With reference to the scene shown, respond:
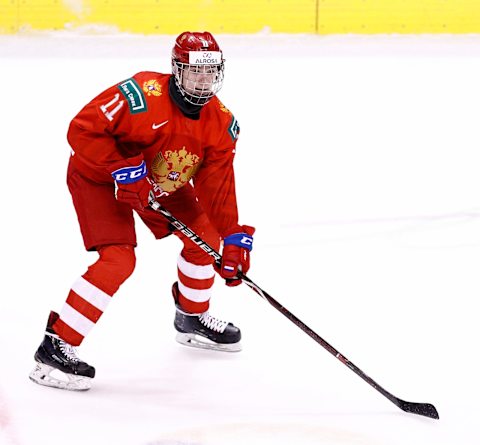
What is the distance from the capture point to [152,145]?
308cm

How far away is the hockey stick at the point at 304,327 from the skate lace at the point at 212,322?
0.97 feet

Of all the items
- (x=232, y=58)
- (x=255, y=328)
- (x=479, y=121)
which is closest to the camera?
(x=255, y=328)

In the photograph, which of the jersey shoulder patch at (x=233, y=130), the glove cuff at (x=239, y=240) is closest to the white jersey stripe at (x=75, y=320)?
the glove cuff at (x=239, y=240)

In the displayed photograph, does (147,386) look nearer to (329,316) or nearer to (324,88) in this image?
(329,316)

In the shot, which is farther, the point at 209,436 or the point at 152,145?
the point at 152,145

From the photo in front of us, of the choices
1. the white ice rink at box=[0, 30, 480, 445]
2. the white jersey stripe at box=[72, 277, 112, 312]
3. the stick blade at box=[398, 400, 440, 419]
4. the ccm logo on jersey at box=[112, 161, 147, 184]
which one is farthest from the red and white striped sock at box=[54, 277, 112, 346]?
the stick blade at box=[398, 400, 440, 419]

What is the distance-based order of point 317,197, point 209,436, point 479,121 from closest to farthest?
point 209,436 < point 317,197 < point 479,121

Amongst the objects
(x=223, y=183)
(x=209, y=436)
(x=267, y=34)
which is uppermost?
(x=267, y=34)

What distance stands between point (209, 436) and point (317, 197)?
2.34m

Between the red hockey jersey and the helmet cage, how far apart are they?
0.23ft

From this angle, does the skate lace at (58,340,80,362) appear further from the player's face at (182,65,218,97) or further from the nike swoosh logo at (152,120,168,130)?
the player's face at (182,65,218,97)

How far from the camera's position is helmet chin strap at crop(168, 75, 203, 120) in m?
3.03

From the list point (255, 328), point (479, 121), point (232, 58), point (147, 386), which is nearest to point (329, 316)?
point (255, 328)

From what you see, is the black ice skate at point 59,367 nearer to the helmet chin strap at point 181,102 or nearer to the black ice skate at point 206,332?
the black ice skate at point 206,332
